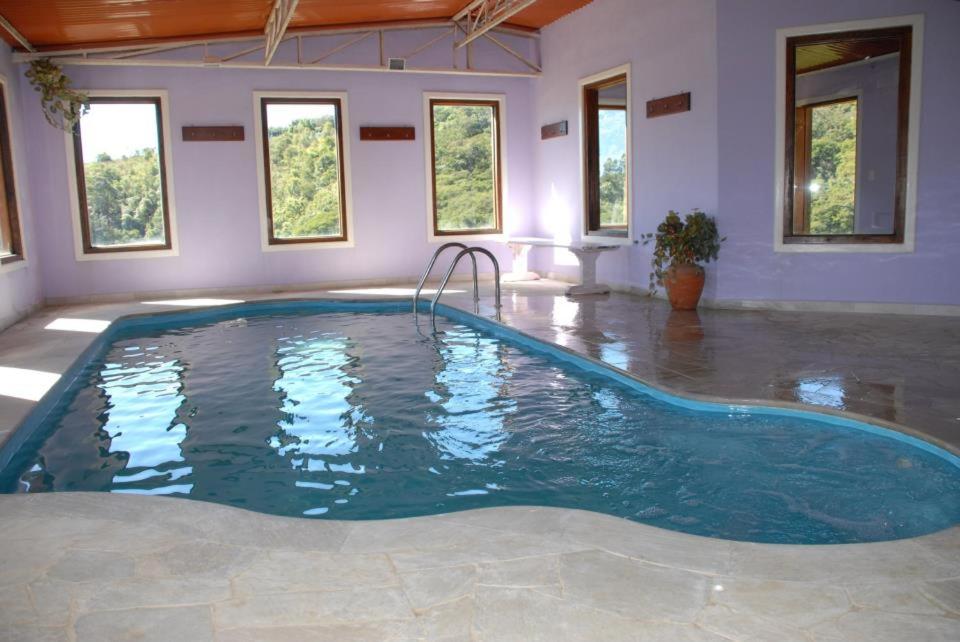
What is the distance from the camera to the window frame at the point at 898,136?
7.26 metres

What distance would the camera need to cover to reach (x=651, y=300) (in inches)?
356

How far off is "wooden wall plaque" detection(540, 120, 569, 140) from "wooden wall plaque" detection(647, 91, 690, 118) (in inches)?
80.9

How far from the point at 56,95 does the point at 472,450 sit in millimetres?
7807

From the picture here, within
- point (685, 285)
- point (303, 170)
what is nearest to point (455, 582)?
point (685, 285)

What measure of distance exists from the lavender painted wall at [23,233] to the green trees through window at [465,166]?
16.9ft

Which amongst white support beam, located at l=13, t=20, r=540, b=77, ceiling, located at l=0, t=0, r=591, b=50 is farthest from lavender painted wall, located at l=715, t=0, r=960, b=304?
white support beam, located at l=13, t=20, r=540, b=77

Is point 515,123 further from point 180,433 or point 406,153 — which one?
point 180,433

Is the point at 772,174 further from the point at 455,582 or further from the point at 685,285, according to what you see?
the point at 455,582

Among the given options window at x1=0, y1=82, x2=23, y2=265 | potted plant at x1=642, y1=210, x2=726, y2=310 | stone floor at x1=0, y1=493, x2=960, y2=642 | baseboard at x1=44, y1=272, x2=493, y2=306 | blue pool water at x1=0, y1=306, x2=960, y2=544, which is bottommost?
blue pool water at x1=0, y1=306, x2=960, y2=544

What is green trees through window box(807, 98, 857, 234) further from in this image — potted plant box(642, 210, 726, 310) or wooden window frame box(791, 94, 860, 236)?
potted plant box(642, 210, 726, 310)

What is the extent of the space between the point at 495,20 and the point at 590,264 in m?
3.09

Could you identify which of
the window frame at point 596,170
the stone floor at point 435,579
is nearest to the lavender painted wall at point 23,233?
the stone floor at point 435,579

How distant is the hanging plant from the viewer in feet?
30.4

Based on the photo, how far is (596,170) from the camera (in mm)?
10617
